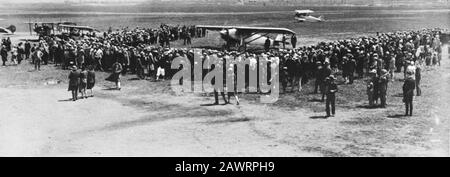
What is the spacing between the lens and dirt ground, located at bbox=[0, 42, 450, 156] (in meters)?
12.7

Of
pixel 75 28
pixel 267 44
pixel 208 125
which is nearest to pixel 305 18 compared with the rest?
pixel 75 28

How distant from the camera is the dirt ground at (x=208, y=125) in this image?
12742 millimetres

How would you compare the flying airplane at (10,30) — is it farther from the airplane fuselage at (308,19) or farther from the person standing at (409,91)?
the person standing at (409,91)

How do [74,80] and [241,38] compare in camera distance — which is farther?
[241,38]

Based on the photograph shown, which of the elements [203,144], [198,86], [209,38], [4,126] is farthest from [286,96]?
[209,38]

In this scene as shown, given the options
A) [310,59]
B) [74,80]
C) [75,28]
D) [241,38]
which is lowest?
[74,80]

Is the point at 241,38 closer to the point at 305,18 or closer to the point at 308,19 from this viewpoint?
the point at 305,18

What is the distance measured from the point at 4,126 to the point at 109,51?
11.5 meters

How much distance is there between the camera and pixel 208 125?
15.5 meters

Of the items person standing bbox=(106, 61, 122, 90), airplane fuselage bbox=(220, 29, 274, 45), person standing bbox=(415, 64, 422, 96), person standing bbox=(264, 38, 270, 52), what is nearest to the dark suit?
person standing bbox=(106, 61, 122, 90)

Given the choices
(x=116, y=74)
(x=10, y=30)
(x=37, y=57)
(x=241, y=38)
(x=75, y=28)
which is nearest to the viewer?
(x=116, y=74)

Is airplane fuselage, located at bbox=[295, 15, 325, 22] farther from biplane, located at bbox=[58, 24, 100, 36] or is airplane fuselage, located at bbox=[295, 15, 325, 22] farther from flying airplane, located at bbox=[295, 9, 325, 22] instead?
biplane, located at bbox=[58, 24, 100, 36]

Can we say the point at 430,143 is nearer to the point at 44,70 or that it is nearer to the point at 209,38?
the point at 44,70

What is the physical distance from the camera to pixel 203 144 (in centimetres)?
1325
